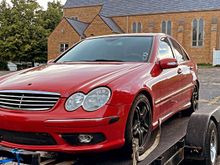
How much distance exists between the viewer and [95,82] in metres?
3.23

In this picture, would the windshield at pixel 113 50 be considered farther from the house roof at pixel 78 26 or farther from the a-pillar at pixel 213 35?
the a-pillar at pixel 213 35

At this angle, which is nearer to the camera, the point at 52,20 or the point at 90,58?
the point at 90,58

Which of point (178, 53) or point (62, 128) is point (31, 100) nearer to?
point (62, 128)

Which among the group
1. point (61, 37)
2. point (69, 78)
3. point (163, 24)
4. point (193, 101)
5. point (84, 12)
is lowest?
point (193, 101)

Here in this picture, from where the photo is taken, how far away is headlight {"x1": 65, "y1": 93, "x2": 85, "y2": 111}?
9.98 feet

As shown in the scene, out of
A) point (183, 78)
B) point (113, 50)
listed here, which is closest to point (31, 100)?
point (113, 50)

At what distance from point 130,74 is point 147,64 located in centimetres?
54

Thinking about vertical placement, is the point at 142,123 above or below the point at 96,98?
below

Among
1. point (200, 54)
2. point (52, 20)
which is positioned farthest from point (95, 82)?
point (52, 20)

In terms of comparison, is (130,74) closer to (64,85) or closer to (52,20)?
(64,85)

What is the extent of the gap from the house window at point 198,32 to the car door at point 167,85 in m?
38.6

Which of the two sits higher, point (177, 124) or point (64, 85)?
point (64, 85)

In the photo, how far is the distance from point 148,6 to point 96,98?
44.8 metres

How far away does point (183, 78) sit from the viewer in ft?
16.8
